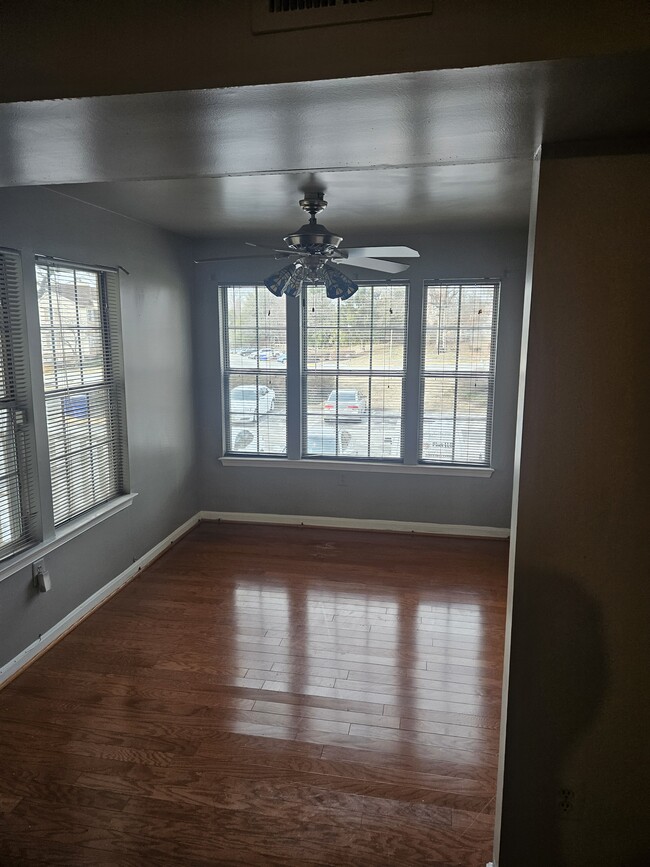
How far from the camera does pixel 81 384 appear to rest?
148 inches

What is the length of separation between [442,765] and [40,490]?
262cm

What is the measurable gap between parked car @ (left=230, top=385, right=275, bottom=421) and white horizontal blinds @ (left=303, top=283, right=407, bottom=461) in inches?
14.4

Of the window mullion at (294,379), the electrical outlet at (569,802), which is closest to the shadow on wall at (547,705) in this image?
the electrical outlet at (569,802)

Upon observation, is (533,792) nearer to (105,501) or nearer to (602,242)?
(602,242)

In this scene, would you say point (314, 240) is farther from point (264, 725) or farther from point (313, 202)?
point (264, 725)

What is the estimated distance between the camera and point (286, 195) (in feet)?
11.2

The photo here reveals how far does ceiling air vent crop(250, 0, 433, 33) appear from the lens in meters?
1.05

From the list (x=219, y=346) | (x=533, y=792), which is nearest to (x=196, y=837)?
(x=533, y=792)

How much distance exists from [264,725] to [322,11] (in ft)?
9.21

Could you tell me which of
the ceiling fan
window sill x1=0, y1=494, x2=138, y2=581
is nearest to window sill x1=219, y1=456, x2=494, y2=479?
window sill x1=0, y1=494, x2=138, y2=581

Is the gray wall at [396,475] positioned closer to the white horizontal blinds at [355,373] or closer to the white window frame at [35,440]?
the white horizontal blinds at [355,373]

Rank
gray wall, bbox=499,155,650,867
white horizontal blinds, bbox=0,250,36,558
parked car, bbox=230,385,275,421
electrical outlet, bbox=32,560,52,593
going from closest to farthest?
gray wall, bbox=499,155,650,867
white horizontal blinds, bbox=0,250,36,558
electrical outlet, bbox=32,560,52,593
parked car, bbox=230,385,275,421

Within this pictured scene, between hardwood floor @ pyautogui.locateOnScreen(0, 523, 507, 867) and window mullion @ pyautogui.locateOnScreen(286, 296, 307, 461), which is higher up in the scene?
window mullion @ pyautogui.locateOnScreen(286, 296, 307, 461)

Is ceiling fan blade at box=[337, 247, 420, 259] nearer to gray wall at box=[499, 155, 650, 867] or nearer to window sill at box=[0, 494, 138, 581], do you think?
gray wall at box=[499, 155, 650, 867]
